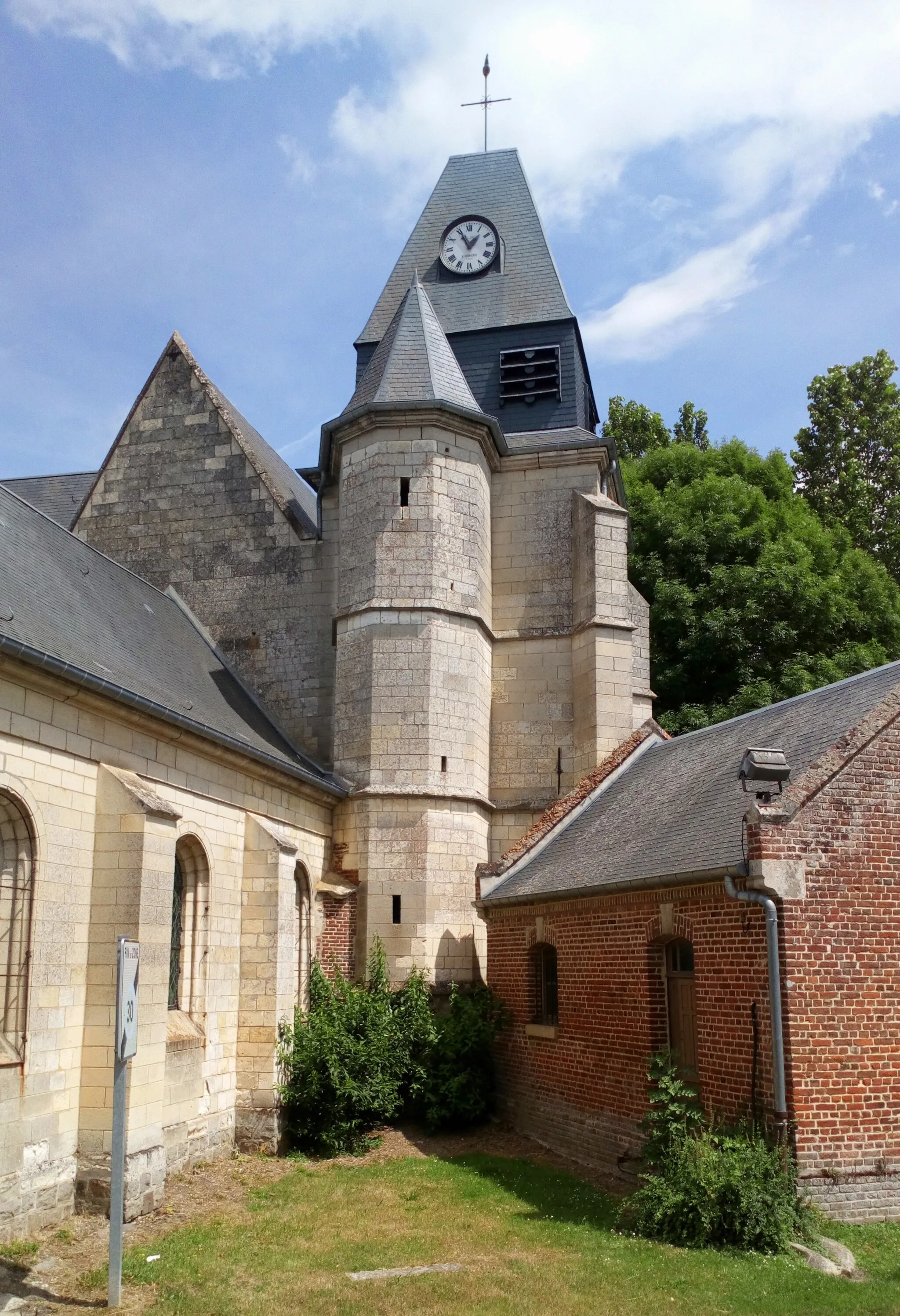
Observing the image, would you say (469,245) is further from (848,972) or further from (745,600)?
(848,972)

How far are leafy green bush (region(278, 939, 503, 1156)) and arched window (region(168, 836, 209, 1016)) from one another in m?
1.67

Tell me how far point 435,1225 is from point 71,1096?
3350mm

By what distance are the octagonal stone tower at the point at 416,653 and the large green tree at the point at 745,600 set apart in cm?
967

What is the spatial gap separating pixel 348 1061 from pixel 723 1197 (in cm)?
601

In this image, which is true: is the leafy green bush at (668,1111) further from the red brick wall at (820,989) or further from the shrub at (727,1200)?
the shrub at (727,1200)

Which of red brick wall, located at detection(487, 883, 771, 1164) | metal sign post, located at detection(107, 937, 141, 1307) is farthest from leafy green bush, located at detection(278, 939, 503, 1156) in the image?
metal sign post, located at detection(107, 937, 141, 1307)

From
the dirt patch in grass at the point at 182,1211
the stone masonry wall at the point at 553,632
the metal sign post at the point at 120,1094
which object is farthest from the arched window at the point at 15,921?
the stone masonry wall at the point at 553,632

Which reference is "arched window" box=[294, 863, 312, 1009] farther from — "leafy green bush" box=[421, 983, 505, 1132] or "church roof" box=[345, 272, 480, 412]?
Result: "church roof" box=[345, 272, 480, 412]

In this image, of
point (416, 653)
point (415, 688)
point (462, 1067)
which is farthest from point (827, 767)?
point (416, 653)

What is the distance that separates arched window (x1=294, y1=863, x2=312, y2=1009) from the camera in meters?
15.5

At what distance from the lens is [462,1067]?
14492mm

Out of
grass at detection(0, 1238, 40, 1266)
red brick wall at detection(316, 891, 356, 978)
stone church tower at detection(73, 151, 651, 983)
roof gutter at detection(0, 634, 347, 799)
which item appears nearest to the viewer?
grass at detection(0, 1238, 40, 1266)

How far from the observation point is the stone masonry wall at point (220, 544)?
1861cm

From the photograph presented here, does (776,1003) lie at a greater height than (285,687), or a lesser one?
lesser
